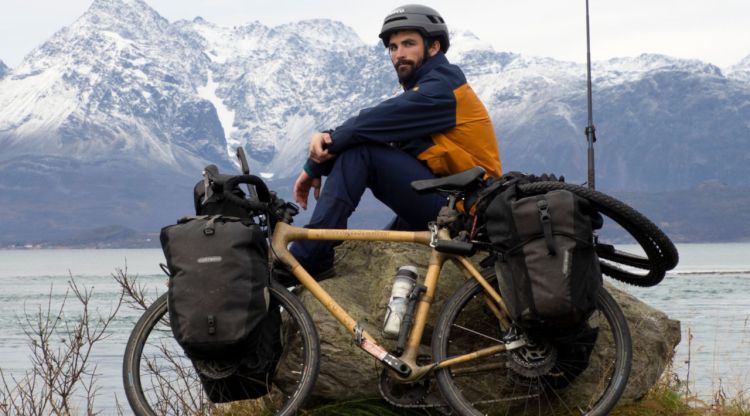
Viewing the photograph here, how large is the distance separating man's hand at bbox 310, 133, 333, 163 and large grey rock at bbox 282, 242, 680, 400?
79cm

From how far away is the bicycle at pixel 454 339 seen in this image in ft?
18.2

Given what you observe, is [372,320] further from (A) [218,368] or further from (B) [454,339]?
(A) [218,368]

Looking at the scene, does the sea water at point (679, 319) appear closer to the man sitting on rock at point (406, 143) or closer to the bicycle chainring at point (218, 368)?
the man sitting on rock at point (406, 143)

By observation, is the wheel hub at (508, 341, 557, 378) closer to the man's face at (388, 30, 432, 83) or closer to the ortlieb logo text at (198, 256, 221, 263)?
the ortlieb logo text at (198, 256, 221, 263)

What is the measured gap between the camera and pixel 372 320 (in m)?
6.30

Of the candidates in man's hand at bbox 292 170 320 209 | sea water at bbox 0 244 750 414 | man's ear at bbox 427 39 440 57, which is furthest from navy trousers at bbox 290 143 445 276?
sea water at bbox 0 244 750 414

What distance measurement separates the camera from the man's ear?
6.46 metres

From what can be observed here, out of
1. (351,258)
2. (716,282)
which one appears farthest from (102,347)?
(716,282)

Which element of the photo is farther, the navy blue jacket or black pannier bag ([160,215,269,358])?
the navy blue jacket

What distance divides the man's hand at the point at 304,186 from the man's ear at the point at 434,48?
3.24 ft

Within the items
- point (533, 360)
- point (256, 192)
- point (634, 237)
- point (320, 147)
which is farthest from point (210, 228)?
point (634, 237)

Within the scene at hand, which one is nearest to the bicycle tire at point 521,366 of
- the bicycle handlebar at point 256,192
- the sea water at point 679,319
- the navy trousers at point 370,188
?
the navy trousers at point 370,188

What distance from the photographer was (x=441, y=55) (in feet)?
21.2

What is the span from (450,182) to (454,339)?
842 mm
